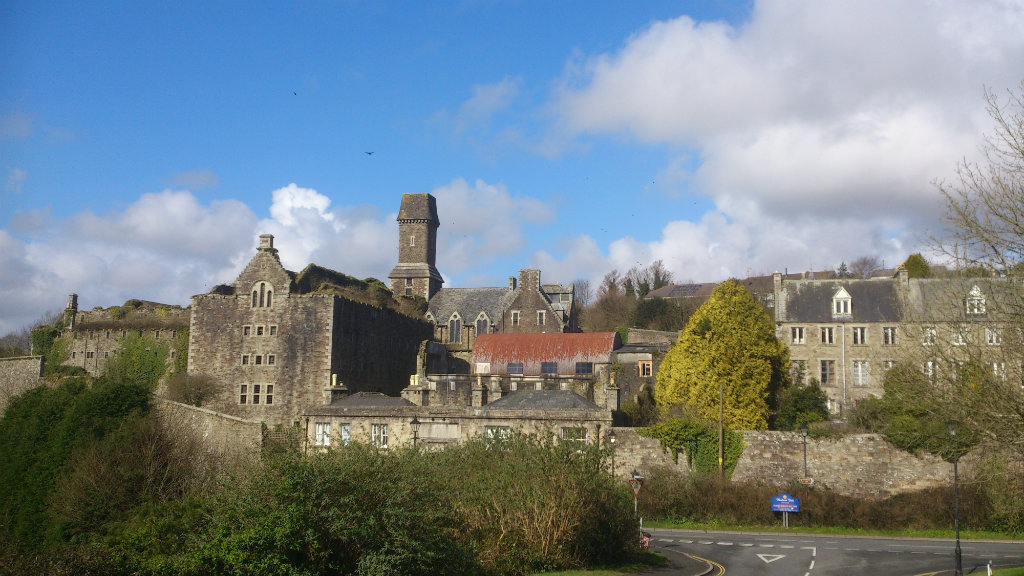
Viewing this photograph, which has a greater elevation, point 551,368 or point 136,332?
point 136,332

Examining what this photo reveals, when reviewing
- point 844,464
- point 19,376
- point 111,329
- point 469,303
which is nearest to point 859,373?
point 844,464

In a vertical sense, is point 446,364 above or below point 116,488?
above

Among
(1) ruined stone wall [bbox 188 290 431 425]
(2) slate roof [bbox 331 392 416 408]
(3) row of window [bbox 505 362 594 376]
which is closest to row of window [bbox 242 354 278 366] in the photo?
(1) ruined stone wall [bbox 188 290 431 425]

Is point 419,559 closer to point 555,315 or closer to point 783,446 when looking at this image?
point 783,446

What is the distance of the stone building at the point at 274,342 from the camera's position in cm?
4959

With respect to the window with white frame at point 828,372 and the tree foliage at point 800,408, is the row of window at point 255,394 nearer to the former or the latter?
the tree foliage at point 800,408

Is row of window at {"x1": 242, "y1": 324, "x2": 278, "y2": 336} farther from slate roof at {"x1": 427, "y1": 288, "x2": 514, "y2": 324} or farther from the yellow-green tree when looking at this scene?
the yellow-green tree

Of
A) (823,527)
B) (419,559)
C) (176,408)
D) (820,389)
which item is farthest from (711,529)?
(176,408)

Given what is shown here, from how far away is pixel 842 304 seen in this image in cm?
4597

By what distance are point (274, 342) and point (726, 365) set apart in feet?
90.5

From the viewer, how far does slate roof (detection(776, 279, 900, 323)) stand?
45.3 m

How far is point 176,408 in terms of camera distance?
45.8m

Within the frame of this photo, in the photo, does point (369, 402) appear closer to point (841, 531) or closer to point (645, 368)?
point (645, 368)

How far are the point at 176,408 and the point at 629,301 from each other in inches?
1817
